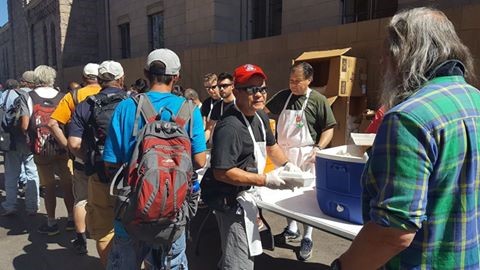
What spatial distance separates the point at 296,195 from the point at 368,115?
2545 millimetres

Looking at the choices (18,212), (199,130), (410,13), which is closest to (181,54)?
(18,212)

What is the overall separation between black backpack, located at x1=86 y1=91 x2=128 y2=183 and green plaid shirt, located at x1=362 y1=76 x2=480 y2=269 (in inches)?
75.7

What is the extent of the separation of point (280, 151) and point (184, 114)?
90 centimetres

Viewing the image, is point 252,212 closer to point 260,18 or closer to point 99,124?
point 99,124

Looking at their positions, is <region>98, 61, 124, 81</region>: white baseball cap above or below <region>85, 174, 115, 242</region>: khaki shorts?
above

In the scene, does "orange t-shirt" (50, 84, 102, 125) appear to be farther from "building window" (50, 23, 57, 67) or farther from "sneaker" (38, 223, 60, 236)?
"building window" (50, 23, 57, 67)

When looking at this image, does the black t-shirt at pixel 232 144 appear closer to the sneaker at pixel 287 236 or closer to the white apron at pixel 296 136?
the white apron at pixel 296 136

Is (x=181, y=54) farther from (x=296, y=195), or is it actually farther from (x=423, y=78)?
(x=423, y=78)

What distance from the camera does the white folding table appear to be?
1800 millimetres

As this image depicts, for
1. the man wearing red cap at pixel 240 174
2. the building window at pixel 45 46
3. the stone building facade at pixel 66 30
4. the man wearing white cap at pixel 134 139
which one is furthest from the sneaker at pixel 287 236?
the building window at pixel 45 46

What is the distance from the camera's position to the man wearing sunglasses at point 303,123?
3.23 meters

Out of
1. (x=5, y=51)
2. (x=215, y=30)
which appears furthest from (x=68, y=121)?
(x=5, y=51)

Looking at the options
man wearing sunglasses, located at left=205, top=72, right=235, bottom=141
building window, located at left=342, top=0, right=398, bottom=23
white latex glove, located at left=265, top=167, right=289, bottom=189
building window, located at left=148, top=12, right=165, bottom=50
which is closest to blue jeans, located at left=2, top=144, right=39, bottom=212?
man wearing sunglasses, located at left=205, top=72, right=235, bottom=141

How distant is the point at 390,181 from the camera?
984mm
